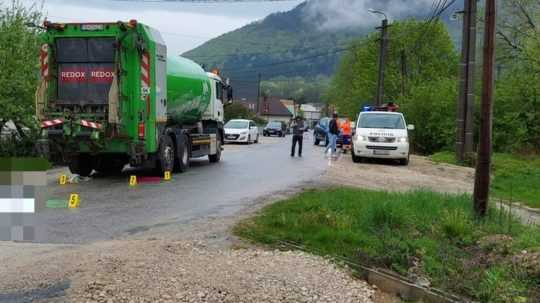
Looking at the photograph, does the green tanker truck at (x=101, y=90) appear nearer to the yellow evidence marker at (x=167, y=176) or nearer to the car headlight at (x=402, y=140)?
the yellow evidence marker at (x=167, y=176)

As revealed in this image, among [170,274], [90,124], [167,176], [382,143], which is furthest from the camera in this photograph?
[382,143]

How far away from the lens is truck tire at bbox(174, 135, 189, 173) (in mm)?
15586

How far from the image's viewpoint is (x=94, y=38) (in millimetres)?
12992

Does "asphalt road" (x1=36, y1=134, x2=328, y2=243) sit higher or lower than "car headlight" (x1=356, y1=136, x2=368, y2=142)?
lower

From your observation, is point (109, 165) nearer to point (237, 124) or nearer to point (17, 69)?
point (17, 69)

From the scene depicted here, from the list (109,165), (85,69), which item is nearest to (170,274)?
(85,69)

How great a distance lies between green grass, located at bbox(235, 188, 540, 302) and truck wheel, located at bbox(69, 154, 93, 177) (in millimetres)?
6543

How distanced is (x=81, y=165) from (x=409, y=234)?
9313 millimetres

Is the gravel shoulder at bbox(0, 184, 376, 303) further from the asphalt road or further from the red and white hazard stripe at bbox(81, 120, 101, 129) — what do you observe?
the red and white hazard stripe at bbox(81, 120, 101, 129)

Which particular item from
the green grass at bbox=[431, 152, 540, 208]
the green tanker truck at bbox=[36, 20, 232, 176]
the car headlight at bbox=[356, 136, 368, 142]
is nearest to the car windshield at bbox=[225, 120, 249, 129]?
the green grass at bbox=[431, 152, 540, 208]

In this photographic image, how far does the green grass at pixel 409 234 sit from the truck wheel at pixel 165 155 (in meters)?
5.32

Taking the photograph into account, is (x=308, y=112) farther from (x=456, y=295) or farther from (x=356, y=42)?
(x=456, y=295)

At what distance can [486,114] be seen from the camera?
8852 mm

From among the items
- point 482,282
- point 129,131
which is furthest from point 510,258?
point 129,131
